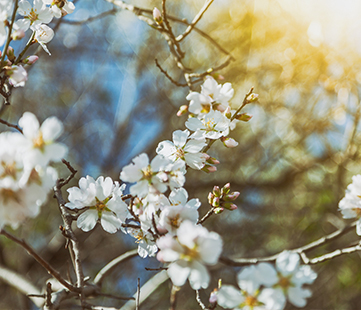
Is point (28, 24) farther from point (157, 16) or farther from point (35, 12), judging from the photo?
point (157, 16)

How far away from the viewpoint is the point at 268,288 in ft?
2.81

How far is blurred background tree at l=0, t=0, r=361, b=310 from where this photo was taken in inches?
141

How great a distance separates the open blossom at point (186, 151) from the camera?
1239 millimetres

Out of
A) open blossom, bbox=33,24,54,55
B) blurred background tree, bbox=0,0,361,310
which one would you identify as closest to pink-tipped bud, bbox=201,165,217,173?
open blossom, bbox=33,24,54,55

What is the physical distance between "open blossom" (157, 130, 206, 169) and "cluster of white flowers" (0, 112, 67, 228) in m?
0.52

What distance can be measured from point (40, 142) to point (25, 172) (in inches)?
3.8

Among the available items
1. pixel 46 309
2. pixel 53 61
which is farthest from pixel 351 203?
pixel 53 61

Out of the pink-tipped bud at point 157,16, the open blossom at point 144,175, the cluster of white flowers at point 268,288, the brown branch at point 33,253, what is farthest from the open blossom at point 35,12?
the cluster of white flowers at point 268,288

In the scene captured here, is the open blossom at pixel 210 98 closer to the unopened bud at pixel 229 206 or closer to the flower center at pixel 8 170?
the unopened bud at pixel 229 206

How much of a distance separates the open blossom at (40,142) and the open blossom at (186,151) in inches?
19.7

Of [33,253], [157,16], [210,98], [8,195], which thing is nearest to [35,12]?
[157,16]

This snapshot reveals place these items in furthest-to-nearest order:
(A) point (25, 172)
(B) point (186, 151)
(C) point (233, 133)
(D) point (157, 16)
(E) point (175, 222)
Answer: (C) point (233, 133)
(D) point (157, 16)
(B) point (186, 151)
(E) point (175, 222)
(A) point (25, 172)

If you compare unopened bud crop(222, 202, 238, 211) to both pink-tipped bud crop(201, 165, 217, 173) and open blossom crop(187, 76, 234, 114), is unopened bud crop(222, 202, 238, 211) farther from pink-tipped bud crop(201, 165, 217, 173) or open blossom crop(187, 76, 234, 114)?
open blossom crop(187, 76, 234, 114)

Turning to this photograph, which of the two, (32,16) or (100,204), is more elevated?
(32,16)
